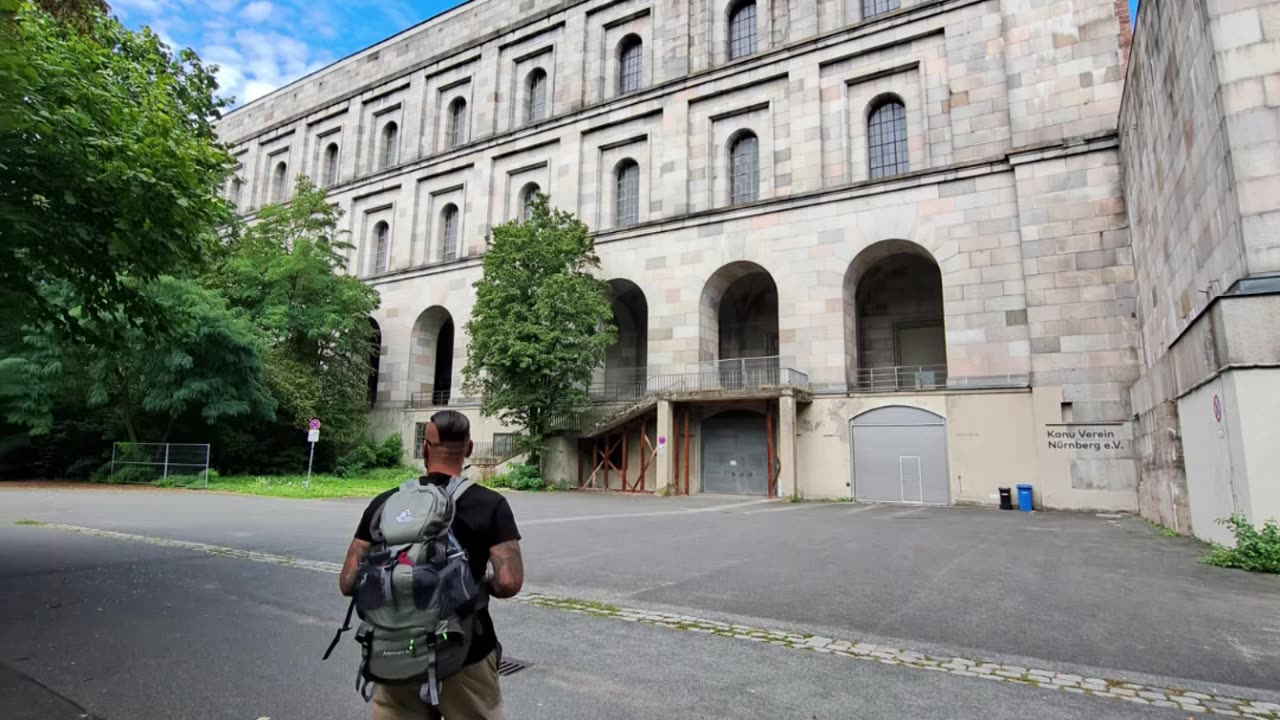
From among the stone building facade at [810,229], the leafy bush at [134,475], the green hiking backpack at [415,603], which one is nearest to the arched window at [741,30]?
the stone building facade at [810,229]

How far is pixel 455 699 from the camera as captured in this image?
241 cm

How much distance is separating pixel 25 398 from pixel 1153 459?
38.8 meters

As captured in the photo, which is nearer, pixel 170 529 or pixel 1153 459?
pixel 170 529

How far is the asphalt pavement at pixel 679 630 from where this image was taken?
13.8ft

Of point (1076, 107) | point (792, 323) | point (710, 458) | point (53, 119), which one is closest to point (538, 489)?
point (710, 458)

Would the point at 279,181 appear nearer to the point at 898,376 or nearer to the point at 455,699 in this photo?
the point at 898,376

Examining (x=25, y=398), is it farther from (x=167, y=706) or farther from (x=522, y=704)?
(x=522, y=704)

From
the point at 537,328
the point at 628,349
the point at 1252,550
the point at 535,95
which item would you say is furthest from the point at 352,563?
the point at 535,95

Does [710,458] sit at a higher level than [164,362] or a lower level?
lower

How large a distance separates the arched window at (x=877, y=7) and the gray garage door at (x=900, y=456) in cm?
1700

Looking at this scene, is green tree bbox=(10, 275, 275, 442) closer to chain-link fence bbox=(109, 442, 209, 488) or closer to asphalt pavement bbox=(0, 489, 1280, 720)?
chain-link fence bbox=(109, 442, 209, 488)

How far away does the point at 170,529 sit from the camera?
1254 centimetres

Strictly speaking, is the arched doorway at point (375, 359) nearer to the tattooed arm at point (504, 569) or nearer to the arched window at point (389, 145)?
the arched window at point (389, 145)

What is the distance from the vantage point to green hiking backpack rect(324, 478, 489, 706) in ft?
7.14
